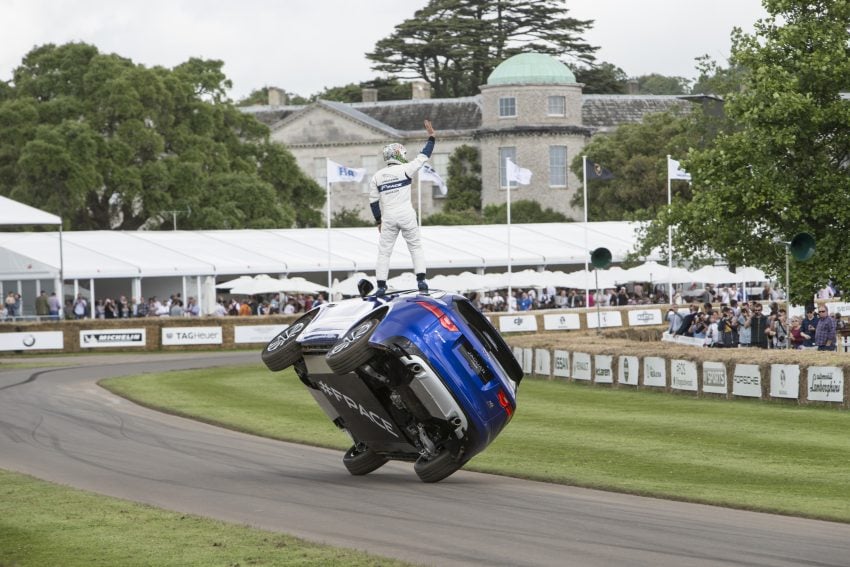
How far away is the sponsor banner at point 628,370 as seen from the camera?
34.1m

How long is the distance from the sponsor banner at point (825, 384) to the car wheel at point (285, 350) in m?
15.2

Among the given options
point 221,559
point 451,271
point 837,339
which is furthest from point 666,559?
point 451,271

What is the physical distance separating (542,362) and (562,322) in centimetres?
2299

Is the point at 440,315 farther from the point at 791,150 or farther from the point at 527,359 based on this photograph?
the point at 791,150

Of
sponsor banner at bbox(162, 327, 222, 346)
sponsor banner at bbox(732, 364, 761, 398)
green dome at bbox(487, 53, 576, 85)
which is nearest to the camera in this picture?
sponsor banner at bbox(732, 364, 761, 398)

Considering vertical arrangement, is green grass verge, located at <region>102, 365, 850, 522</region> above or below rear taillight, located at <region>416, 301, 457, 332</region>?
below

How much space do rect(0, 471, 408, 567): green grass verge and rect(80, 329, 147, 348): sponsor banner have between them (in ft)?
125

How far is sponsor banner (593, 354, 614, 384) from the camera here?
115 feet

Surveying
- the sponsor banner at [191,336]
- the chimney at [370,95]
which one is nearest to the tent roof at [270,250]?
the sponsor banner at [191,336]

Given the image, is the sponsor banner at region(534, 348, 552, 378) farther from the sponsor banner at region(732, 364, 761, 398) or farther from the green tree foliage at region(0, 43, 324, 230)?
the green tree foliage at region(0, 43, 324, 230)

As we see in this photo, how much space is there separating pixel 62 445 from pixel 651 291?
5886cm

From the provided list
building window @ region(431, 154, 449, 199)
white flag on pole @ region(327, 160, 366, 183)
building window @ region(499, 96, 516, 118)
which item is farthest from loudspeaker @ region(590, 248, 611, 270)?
building window @ region(431, 154, 449, 199)

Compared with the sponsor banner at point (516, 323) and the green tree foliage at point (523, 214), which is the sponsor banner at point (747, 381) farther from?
the green tree foliage at point (523, 214)

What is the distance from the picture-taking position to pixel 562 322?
61.3 metres
